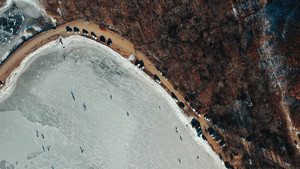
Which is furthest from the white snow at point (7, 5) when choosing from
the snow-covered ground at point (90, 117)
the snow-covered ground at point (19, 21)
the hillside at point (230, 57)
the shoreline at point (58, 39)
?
the snow-covered ground at point (90, 117)

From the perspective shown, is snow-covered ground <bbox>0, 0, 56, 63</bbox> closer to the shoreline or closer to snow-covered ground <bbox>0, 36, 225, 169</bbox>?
the shoreline

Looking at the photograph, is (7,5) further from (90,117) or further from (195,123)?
(195,123)

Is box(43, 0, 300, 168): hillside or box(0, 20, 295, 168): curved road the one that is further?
box(0, 20, 295, 168): curved road

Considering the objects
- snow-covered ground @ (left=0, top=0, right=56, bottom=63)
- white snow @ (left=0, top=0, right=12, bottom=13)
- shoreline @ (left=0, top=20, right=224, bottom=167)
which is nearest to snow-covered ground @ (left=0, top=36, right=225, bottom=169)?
shoreline @ (left=0, top=20, right=224, bottom=167)

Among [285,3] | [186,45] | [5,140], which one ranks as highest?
[5,140]

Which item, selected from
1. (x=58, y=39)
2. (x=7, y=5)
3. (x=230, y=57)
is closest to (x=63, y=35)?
(x=58, y=39)

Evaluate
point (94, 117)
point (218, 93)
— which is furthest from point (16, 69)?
point (218, 93)

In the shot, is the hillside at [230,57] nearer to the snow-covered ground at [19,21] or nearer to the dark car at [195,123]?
the snow-covered ground at [19,21]

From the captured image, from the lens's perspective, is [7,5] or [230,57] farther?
[7,5]

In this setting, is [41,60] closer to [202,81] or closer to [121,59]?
[121,59]
